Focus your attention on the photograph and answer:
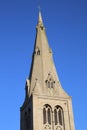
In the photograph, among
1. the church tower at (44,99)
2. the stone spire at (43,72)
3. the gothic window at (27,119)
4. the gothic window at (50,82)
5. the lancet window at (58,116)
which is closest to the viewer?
the church tower at (44,99)

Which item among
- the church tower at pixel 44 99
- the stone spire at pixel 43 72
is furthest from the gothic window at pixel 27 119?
the stone spire at pixel 43 72

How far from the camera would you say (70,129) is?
2111 inches

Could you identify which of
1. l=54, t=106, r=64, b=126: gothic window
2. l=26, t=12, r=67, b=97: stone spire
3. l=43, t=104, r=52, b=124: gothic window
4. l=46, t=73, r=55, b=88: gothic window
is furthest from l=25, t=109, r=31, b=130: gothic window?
l=46, t=73, r=55, b=88: gothic window

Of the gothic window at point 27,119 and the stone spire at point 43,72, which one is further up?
the stone spire at point 43,72

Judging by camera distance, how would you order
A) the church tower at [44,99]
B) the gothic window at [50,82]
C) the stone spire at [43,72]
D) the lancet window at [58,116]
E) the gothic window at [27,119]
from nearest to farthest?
the church tower at [44,99] → the lancet window at [58,116] → the gothic window at [27,119] → the stone spire at [43,72] → the gothic window at [50,82]

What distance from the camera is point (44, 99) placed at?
55719mm

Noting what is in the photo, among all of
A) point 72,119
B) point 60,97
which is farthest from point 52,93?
point 72,119

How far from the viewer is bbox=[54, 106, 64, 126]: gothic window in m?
54.3

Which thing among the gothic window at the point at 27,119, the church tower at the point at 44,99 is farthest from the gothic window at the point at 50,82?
the gothic window at the point at 27,119

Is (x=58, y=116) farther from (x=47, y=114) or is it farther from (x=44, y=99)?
A: (x=44, y=99)

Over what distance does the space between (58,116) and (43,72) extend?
910 cm

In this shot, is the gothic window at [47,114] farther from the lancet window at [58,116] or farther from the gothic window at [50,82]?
the gothic window at [50,82]

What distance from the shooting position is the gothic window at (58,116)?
54.3 m

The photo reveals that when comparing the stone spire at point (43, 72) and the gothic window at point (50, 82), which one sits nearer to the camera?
the stone spire at point (43, 72)
